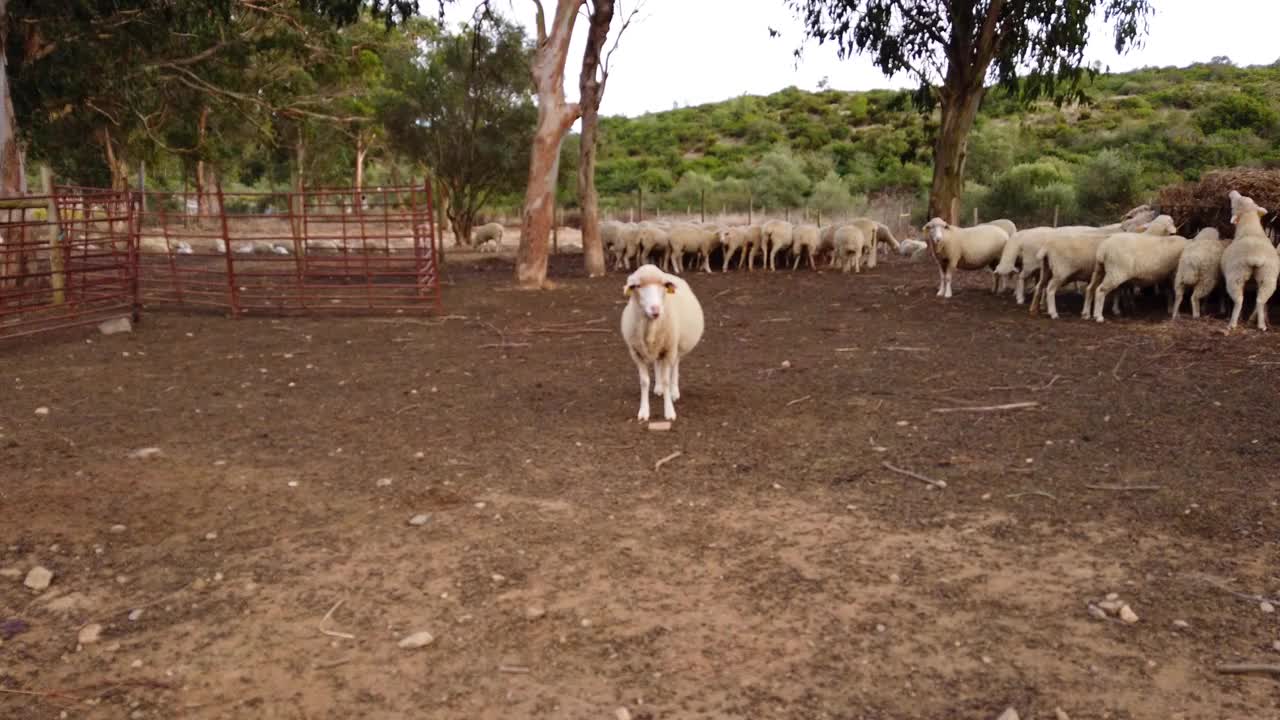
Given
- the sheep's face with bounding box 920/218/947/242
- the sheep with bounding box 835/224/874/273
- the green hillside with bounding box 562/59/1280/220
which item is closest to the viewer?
the sheep's face with bounding box 920/218/947/242

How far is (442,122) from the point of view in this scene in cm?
2638

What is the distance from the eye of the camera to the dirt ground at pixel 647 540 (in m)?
3.25

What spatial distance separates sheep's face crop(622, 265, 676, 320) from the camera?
6.30 metres

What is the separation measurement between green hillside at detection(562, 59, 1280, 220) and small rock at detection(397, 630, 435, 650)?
67.9ft

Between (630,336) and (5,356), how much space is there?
7367mm

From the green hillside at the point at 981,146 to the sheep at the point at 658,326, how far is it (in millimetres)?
16702

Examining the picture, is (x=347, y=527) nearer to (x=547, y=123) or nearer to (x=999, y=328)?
(x=999, y=328)

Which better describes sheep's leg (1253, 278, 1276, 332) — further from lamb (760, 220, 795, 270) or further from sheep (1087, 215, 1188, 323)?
lamb (760, 220, 795, 270)

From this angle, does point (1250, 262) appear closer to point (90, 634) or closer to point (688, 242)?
point (90, 634)

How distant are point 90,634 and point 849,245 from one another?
628 inches

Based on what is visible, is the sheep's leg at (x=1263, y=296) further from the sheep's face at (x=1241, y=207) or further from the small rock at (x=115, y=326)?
the small rock at (x=115, y=326)

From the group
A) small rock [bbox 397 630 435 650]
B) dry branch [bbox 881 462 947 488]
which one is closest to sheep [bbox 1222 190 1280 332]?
dry branch [bbox 881 462 947 488]

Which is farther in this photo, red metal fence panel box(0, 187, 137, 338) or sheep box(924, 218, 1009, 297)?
sheep box(924, 218, 1009, 297)

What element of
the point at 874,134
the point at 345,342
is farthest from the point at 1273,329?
the point at 874,134
